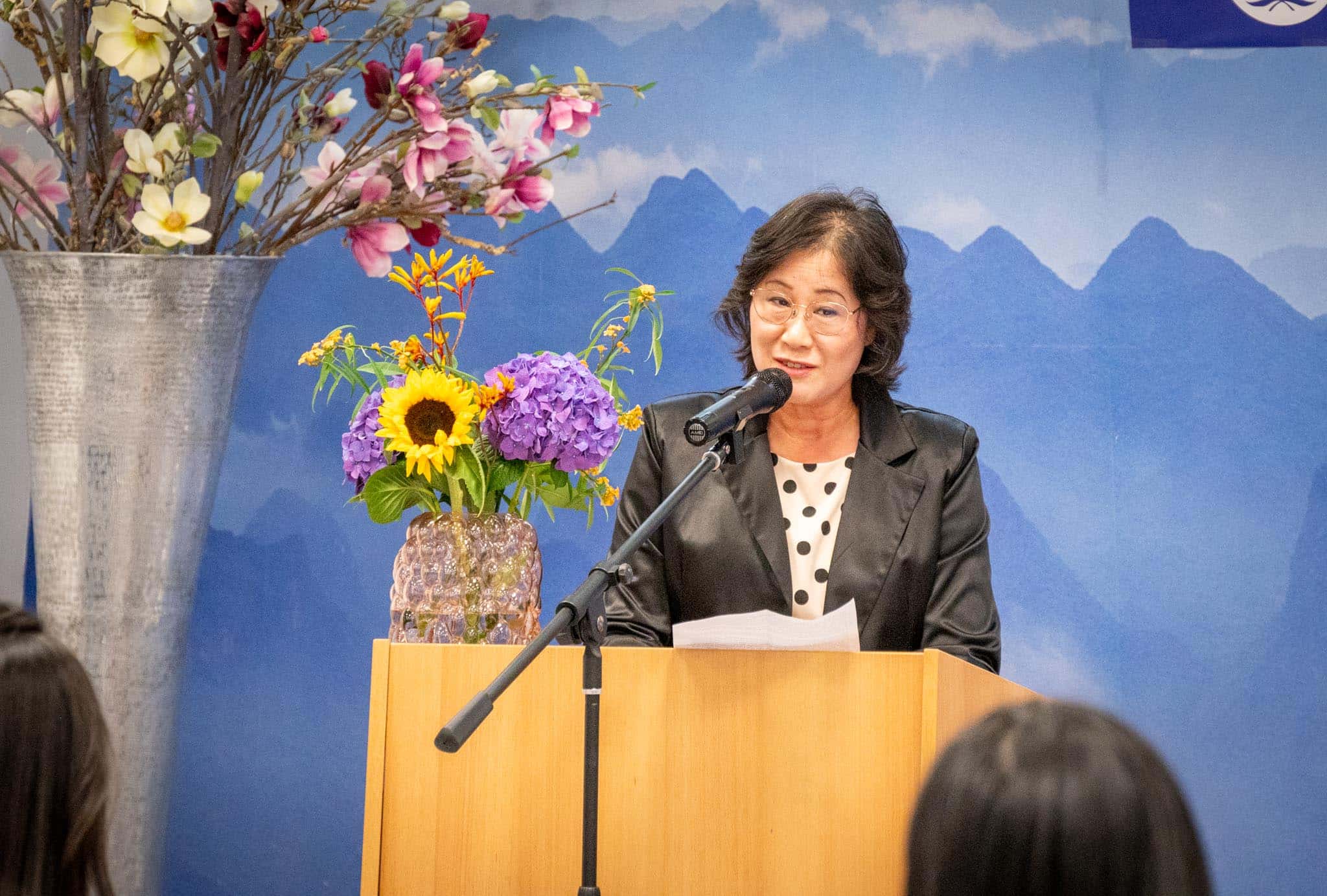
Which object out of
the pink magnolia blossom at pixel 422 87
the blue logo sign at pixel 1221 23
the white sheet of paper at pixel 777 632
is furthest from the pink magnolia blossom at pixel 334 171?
the blue logo sign at pixel 1221 23

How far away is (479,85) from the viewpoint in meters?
1.68

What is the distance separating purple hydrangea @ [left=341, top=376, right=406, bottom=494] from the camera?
2.03m

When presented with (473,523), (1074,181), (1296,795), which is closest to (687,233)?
(1074,181)

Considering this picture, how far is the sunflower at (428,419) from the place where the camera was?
1.91 meters

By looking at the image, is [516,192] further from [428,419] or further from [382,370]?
[382,370]

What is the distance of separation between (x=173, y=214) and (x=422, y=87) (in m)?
0.32

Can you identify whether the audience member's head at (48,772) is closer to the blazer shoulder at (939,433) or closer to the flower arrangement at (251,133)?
the flower arrangement at (251,133)

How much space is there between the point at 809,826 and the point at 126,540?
2.91 ft

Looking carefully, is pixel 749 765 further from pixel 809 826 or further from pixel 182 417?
pixel 182 417

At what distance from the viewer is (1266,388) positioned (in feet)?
11.3

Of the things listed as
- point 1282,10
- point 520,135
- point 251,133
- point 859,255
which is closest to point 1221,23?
point 1282,10

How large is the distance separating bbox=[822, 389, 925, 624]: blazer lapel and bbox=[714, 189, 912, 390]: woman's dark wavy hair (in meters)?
0.14

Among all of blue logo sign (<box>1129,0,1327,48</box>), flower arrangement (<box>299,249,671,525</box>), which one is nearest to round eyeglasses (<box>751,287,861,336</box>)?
flower arrangement (<box>299,249,671,525</box>)

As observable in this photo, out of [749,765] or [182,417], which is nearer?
[749,765]
